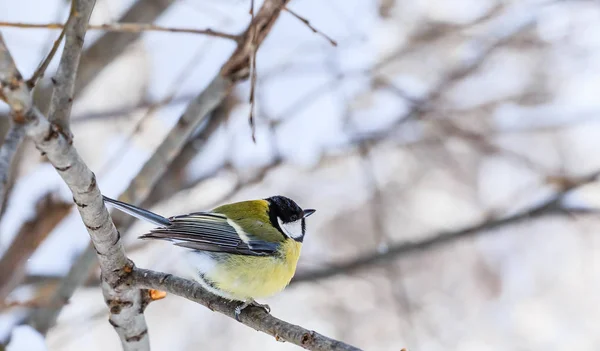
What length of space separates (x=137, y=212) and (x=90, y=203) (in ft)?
1.60

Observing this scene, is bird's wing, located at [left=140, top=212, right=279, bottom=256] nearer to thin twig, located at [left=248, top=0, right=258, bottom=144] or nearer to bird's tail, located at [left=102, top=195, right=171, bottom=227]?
bird's tail, located at [left=102, top=195, right=171, bottom=227]

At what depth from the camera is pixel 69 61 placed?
1.37 metres

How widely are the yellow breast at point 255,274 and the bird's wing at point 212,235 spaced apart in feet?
0.11

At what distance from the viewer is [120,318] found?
5.91 ft

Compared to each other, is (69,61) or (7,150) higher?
(69,61)

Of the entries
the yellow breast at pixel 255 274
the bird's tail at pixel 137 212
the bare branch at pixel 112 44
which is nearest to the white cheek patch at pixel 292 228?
the yellow breast at pixel 255 274

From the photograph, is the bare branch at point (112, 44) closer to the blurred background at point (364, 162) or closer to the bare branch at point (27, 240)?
the blurred background at point (364, 162)

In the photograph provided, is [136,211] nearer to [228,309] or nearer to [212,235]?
[228,309]

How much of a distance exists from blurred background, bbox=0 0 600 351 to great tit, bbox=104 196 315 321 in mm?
437

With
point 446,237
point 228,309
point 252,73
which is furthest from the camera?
point 446,237

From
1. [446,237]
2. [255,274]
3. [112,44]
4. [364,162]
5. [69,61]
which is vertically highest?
[364,162]

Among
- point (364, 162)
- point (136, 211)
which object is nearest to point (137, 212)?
point (136, 211)

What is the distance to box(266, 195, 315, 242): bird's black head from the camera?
105 inches

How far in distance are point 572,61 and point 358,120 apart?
217cm
